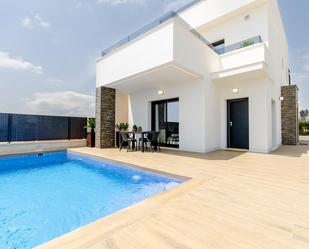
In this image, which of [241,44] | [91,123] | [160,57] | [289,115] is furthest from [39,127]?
[289,115]

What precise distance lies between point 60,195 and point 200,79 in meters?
5.88

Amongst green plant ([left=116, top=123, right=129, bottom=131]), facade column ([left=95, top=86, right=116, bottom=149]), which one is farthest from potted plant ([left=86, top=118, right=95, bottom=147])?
green plant ([left=116, top=123, right=129, bottom=131])

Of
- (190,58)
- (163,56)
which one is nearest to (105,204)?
(163,56)

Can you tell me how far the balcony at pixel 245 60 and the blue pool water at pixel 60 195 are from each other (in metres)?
4.96

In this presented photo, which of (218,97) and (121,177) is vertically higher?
(218,97)

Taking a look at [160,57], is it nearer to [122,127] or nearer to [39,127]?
[122,127]

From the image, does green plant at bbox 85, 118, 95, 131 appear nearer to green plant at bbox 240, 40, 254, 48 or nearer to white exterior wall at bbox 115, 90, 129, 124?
Result: white exterior wall at bbox 115, 90, 129, 124

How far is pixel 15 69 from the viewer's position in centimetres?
903

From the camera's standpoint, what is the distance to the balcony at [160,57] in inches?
205

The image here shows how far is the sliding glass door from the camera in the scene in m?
7.59

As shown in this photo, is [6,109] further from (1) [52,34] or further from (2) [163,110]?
(2) [163,110]

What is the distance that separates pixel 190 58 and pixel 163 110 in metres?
2.93

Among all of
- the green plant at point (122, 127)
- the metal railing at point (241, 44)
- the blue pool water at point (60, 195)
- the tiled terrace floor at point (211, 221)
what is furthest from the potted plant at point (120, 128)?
the tiled terrace floor at point (211, 221)

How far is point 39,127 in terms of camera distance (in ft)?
26.9
